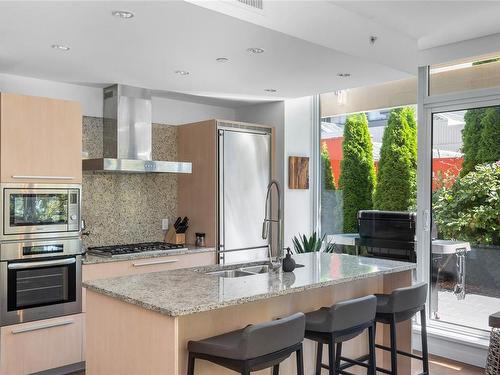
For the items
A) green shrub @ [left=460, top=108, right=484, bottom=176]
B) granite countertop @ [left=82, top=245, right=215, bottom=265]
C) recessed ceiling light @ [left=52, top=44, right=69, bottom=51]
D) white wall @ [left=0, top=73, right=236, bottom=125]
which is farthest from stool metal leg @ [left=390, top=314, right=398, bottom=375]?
white wall @ [left=0, top=73, right=236, bottom=125]

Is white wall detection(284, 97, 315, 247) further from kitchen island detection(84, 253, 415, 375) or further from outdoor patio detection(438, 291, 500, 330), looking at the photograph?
kitchen island detection(84, 253, 415, 375)

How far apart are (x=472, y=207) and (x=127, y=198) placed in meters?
3.38

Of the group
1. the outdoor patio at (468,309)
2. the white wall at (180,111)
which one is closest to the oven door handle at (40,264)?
the white wall at (180,111)

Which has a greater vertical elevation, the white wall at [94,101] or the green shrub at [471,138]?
the white wall at [94,101]

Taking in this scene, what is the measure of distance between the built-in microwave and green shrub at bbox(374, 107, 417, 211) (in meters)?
3.14

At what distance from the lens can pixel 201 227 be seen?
5.20 metres

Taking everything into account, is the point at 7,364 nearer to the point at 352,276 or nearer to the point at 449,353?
the point at 352,276

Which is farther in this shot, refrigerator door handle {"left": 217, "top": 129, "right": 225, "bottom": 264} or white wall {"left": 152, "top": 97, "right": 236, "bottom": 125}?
white wall {"left": 152, "top": 97, "right": 236, "bottom": 125}

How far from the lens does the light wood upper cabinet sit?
3.72 m

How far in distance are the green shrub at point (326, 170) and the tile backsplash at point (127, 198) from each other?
72.0 inches

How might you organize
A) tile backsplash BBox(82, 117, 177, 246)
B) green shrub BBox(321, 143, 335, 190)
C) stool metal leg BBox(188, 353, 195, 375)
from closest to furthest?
stool metal leg BBox(188, 353, 195, 375) → tile backsplash BBox(82, 117, 177, 246) → green shrub BBox(321, 143, 335, 190)

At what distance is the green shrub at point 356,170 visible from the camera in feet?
18.0

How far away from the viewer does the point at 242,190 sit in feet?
17.3

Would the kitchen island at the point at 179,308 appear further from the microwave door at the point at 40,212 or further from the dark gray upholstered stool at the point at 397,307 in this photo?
the microwave door at the point at 40,212
